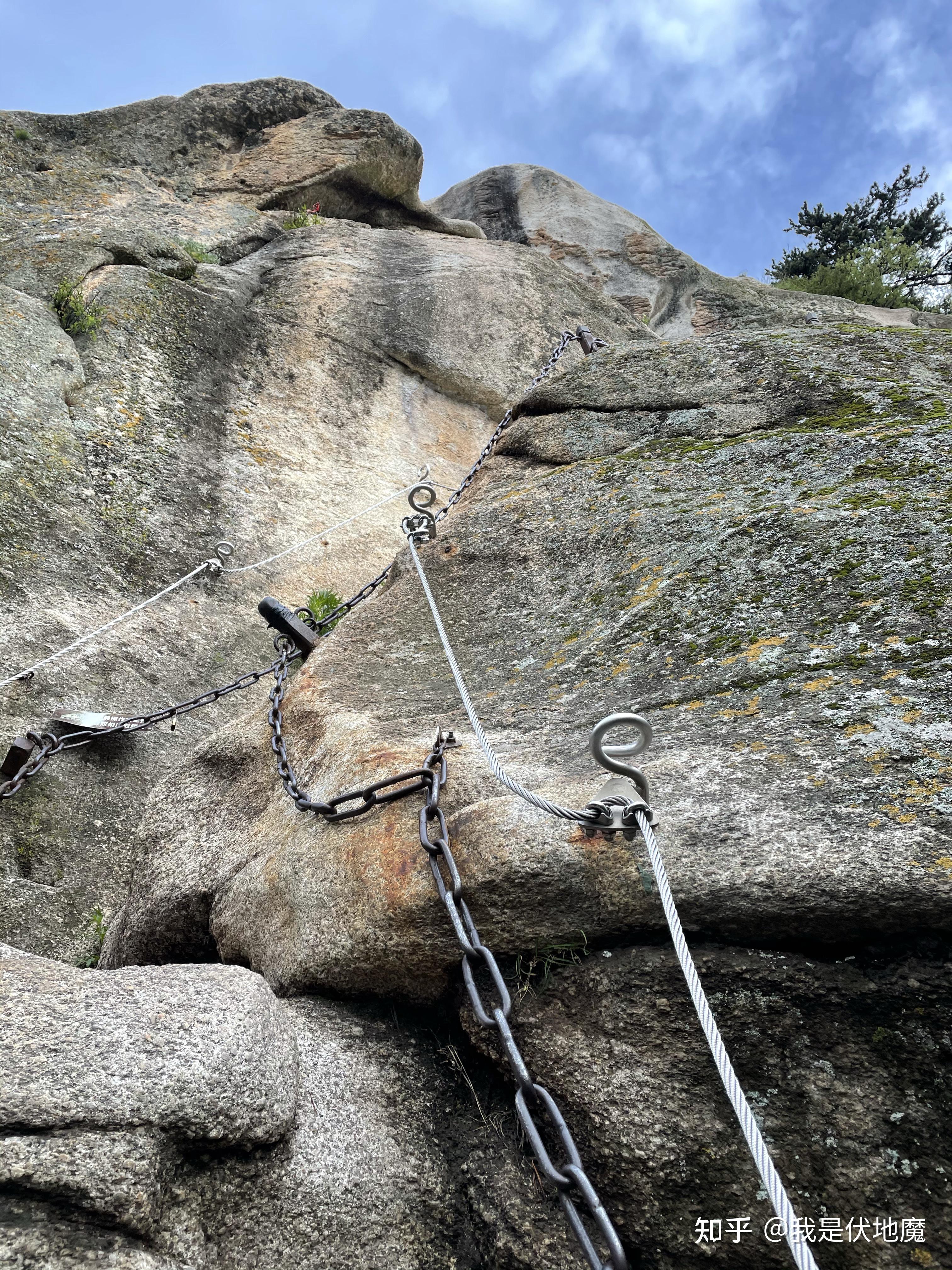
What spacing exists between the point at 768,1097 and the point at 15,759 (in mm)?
4343

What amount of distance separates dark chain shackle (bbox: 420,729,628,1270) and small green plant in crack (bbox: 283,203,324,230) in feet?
38.0

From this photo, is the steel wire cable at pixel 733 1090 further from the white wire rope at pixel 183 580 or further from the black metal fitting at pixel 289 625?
the white wire rope at pixel 183 580

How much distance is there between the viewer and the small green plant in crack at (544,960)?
2.48 m

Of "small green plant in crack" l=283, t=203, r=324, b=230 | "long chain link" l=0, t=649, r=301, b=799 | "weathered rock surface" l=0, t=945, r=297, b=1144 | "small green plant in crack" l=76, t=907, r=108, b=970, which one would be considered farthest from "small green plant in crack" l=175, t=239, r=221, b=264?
"weathered rock surface" l=0, t=945, r=297, b=1144

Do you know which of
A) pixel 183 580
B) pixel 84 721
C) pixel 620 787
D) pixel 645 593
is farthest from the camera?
pixel 183 580

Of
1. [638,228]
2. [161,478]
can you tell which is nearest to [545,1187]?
[161,478]

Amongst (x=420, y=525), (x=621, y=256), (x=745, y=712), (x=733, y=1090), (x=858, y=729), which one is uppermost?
(x=621, y=256)

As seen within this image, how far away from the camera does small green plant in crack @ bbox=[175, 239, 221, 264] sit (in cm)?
1052

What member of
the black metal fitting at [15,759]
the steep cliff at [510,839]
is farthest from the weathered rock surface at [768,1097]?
the black metal fitting at [15,759]

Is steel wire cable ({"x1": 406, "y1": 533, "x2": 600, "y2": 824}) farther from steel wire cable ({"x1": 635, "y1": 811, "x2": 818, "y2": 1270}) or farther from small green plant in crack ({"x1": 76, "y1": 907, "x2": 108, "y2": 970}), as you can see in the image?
small green plant in crack ({"x1": 76, "y1": 907, "x2": 108, "y2": 970})

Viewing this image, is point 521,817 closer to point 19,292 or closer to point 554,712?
point 554,712

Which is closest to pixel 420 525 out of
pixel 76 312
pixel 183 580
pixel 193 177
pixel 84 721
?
pixel 183 580

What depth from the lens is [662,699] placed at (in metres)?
3.25

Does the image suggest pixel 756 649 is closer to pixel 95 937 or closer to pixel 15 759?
pixel 95 937
